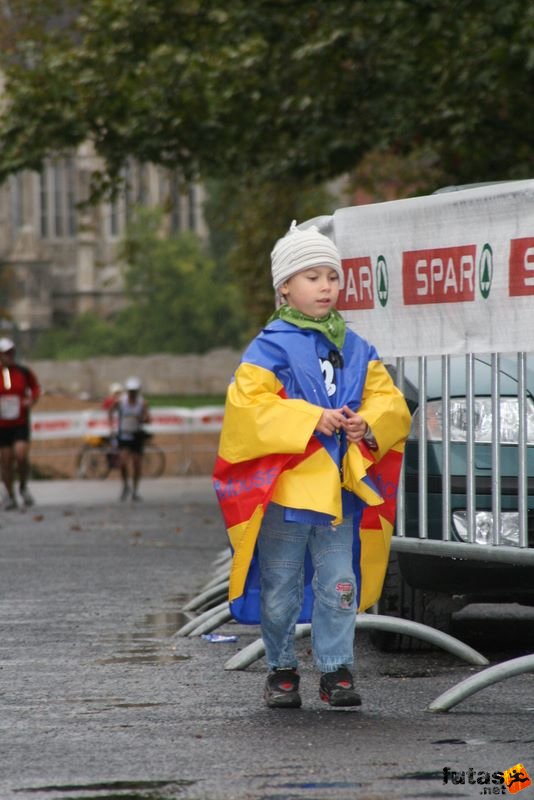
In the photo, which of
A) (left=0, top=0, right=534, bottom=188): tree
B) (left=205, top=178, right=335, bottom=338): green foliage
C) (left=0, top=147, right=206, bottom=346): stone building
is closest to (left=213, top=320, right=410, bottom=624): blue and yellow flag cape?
(left=0, top=0, right=534, bottom=188): tree

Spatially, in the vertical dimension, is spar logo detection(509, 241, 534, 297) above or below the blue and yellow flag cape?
above

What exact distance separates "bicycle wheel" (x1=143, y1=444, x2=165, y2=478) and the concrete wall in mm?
44213

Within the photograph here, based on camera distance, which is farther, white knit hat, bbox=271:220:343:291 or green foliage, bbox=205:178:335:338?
green foliage, bbox=205:178:335:338

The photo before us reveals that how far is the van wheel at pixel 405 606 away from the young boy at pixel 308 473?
1487mm

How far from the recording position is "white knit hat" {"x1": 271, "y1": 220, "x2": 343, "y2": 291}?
627 cm

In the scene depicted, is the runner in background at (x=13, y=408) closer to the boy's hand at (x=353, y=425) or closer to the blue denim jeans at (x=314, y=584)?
the blue denim jeans at (x=314, y=584)

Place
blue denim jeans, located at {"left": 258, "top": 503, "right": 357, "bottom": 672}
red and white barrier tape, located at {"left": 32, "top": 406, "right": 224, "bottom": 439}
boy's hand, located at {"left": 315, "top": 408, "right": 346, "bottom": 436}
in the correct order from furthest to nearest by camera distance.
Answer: red and white barrier tape, located at {"left": 32, "top": 406, "right": 224, "bottom": 439} → blue denim jeans, located at {"left": 258, "top": 503, "right": 357, "bottom": 672} → boy's hand, located at {"left": 315, "top": 408, "right": 346, "bottom": 436}

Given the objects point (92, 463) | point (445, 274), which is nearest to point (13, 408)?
point (92, 463)

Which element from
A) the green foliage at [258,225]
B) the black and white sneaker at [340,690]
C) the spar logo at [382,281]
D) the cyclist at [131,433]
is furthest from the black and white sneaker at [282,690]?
the green foliage at [258,225]

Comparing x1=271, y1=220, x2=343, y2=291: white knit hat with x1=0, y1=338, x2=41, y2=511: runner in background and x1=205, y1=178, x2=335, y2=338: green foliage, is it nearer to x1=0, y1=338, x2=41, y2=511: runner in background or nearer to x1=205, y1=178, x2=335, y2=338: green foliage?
x1=0, y1=338, x2=41, y2=511: runner in background

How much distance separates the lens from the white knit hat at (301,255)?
20.6 ft

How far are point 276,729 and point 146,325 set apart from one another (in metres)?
89.9

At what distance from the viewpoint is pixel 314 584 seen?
20.7ft

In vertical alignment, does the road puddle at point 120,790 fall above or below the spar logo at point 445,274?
below
